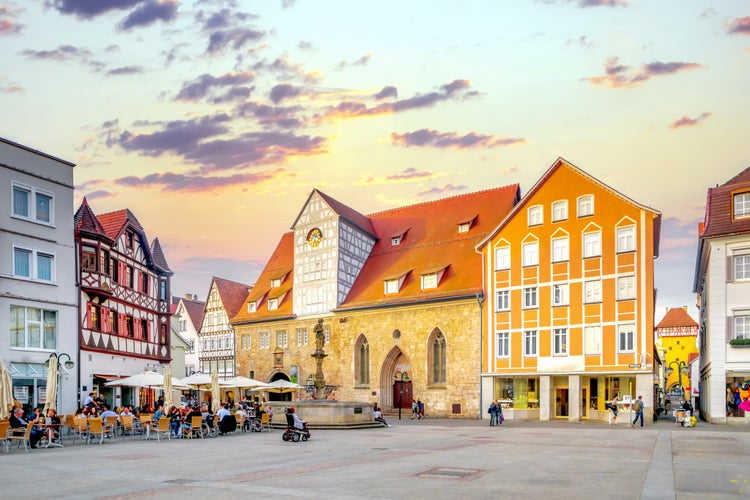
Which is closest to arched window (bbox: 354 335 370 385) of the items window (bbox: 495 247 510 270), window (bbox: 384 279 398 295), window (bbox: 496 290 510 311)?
window (bbox: 384 279 398 295)

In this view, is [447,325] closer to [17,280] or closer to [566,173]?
[566,173]

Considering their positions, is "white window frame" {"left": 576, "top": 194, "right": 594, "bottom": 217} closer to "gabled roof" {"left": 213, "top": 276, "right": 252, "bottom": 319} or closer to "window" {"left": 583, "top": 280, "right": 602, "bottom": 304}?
"window" {"left": 583, "top": 280, "right": 602, "bottom": 304}

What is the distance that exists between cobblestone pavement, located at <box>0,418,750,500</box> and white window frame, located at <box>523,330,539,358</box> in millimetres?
19357

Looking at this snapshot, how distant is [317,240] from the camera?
59156 mm

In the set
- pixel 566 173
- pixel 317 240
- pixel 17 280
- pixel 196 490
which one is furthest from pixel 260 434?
pixel 317 240

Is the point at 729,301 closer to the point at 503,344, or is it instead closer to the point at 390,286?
the point at 503,344

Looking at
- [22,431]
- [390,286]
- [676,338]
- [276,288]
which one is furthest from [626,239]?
[676,338]

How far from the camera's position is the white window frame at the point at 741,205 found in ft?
125

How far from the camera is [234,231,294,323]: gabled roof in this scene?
61.6 meters

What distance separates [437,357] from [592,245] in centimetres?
1296

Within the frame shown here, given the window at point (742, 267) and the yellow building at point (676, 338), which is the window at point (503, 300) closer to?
the window at point (742, 267)

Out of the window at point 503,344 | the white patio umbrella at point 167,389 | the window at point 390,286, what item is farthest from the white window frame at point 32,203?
the window at point 503,344

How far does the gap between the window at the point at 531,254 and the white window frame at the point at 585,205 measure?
3.34 m

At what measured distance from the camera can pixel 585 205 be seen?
149ft
